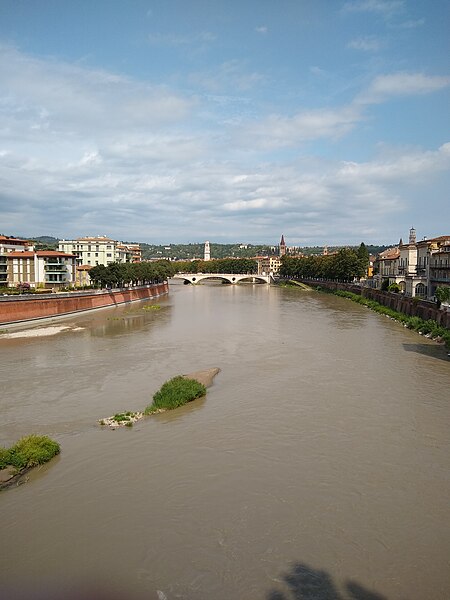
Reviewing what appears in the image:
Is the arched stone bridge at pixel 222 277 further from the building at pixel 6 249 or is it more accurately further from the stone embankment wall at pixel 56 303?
the stone embankment wall at pixel 56 303

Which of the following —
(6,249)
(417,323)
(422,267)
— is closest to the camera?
(417,323)

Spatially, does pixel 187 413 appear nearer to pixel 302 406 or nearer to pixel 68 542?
pixel 302 406

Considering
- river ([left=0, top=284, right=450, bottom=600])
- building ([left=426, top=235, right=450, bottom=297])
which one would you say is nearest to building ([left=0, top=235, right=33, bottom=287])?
river ([left=0, top=284, right=450, bottom=600])

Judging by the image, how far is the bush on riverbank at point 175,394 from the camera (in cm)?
1497

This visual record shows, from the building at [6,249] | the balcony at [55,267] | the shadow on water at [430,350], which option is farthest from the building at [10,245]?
the shadow on water at [430,350]

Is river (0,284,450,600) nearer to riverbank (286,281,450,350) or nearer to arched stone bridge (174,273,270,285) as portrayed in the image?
riverbank (286,281,450,350)

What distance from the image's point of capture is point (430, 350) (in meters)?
25.6

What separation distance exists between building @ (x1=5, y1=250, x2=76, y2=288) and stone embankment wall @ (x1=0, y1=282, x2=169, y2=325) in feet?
24.2

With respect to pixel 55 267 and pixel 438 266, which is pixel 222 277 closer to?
pixel 55 267

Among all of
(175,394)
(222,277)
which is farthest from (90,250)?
(175,394)

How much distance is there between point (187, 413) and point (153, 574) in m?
7.43

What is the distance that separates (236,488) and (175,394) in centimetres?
596

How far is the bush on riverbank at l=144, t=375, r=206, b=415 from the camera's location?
14969 mm

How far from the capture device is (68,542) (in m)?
8.10
